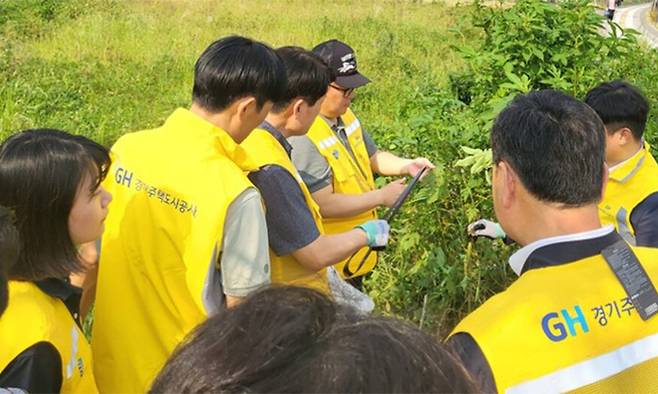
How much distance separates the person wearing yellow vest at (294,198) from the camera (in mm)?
2260

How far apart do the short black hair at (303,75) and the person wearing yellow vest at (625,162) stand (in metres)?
1.22

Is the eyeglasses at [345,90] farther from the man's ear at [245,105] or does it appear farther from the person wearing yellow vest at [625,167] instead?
the man's ear at [245,105]

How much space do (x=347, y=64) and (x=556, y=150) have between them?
189 centimetres

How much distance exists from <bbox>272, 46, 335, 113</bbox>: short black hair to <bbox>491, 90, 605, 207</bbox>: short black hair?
1.07 meters

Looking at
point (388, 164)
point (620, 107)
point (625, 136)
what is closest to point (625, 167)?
point (625, 136)

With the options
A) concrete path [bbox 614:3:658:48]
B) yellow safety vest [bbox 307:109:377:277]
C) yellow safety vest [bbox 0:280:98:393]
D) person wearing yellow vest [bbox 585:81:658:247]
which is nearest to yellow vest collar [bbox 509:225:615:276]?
yellow safety vest [bbox 0:280:98:393]

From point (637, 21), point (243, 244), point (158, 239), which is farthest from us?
point (637, 21)

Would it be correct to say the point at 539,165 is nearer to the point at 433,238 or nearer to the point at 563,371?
the point at 563,371

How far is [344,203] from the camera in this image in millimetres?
3143

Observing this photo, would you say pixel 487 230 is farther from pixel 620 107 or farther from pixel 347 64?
pixel 347 64

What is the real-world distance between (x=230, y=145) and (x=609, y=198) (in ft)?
5.74

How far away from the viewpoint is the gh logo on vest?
1440 millimetres

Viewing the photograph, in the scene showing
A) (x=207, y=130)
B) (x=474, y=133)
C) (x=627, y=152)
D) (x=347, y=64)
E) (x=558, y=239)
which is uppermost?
(x=207, y=130)

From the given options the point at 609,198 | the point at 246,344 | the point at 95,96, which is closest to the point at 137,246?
the point at 246,344
